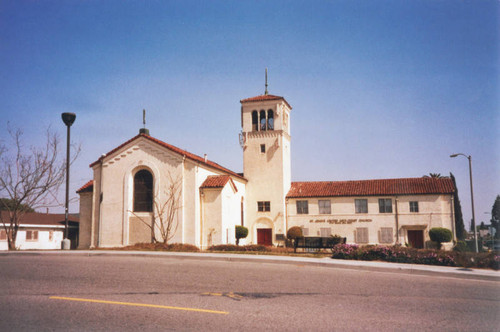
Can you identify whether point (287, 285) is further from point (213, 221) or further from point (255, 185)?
point (255, 185)

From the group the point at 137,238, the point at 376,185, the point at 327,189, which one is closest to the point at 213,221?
the point at 137,238

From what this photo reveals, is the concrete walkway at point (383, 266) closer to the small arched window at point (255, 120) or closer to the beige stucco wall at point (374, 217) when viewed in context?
the beige stucco wall at point (374, 217)

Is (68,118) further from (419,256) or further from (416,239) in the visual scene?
(416,239)

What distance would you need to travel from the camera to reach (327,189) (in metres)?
37.7

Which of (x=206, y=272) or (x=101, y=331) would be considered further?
(x=206, y=272)

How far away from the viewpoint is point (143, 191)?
2864 cm

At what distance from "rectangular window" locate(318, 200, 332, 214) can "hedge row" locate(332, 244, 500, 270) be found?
18.5m

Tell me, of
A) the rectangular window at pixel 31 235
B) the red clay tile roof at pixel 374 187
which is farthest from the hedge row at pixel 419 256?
the rectangular window at pixel 31 235

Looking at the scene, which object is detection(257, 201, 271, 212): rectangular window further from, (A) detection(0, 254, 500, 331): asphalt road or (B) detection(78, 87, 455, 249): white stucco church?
(A) detection(0, 254, 500, 331): asphalt road

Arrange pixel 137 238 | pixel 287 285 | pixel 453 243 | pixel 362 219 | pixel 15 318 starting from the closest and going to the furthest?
pixel 15 318, pixel 287 285, pixel 137 238, pixel 453 243, pixel 362 219

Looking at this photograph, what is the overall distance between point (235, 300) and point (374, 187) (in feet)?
101

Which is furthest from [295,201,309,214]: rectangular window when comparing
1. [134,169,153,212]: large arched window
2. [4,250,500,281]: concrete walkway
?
[4,250,500,281]: concrete walkway

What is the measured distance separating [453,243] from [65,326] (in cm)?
3399

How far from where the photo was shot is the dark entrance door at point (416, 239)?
113ft
